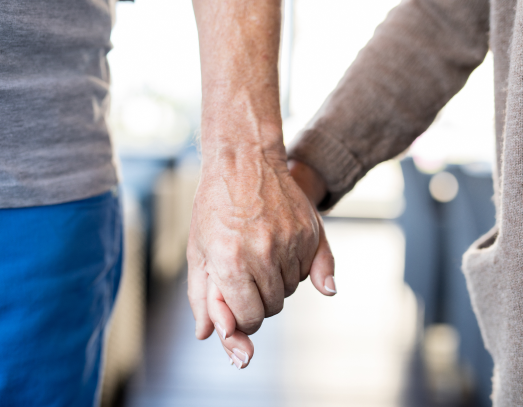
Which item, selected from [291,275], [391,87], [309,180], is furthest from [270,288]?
[391,87]

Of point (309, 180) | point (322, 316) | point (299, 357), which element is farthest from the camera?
point (322, 316)

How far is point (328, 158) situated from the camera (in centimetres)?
66

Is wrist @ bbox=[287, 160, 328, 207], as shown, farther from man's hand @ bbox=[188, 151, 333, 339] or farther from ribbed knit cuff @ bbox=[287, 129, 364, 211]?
man's hand @ bbox=[188, 151, 333, 339]

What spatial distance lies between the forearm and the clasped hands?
0.02m

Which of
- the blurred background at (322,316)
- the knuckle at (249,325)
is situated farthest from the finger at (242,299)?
the blurred background at (322,316)

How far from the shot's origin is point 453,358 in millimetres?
2180

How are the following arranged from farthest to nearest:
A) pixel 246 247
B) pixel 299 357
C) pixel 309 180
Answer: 1. pixel 299 357
2. pixel 309 180
3. pixel 246 247

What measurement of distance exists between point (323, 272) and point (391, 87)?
0.35m

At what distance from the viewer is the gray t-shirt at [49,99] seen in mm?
479

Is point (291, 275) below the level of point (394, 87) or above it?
below

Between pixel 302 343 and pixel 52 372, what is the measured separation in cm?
199

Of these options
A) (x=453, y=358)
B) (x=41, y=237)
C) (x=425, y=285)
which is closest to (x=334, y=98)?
(x=41, y=237)

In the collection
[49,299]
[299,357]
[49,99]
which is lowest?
[299,357]

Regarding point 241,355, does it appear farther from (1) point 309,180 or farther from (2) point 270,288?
(1) point 309,180
